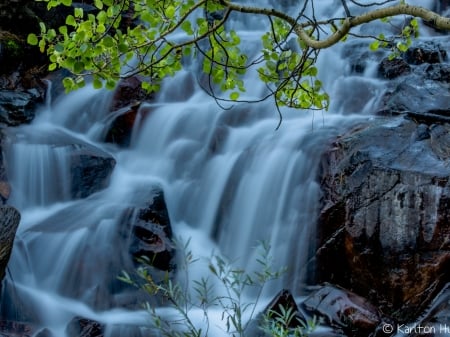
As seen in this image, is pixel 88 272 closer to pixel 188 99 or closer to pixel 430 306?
pixel 430 306

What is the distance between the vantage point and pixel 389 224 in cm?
541

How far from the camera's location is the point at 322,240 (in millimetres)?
5871

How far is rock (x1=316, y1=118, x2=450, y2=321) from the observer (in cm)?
523

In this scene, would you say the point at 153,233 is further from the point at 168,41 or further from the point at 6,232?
the point at 168,41

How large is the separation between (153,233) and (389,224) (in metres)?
2.72

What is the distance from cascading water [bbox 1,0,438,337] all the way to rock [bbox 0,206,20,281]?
720 millimetres

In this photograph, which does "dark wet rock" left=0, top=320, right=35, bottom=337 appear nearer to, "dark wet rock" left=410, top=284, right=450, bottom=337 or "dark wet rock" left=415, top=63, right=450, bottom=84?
"dark wet rock" left=410, top=284, right=450, bottom=337

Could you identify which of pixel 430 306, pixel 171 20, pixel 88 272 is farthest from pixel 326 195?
pixel 171 20

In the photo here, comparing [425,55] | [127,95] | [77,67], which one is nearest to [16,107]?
[127,95]

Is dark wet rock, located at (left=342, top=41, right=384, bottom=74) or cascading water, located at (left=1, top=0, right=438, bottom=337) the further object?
dark wet rock, located at (left=342, top=41, right=384, bottom=74)

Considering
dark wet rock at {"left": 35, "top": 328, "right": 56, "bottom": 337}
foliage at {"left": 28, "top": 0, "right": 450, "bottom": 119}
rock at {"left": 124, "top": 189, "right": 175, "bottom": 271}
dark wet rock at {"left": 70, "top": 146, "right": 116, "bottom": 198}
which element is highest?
foliage at {"left": 28, "top": 0, "right": 450, "bottom": 119}

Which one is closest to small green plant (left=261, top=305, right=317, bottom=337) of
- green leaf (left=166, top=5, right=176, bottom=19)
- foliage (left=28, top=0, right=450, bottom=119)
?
foliage (left=28, top=0, right=450, bottom=119)

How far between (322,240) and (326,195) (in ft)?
1.71

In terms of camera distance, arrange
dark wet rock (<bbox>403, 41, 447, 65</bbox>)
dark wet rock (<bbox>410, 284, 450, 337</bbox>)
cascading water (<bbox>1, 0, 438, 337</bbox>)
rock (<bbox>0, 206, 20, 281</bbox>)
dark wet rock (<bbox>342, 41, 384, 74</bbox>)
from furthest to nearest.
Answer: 1. dark wet rock (<bbox>342, 41, 384, 74</bbox>)
2. dark wet rock (<bbox>403, 41, 447, 65</bbox>)
3. cascading water (<bbox>1, 0, 438, 337</bbox>)
4. rock (<bbox>0, 206, 20, 281</bbox>)
5. dark wet rock (<bbox>410, 284, 450, 337</bbox>)
